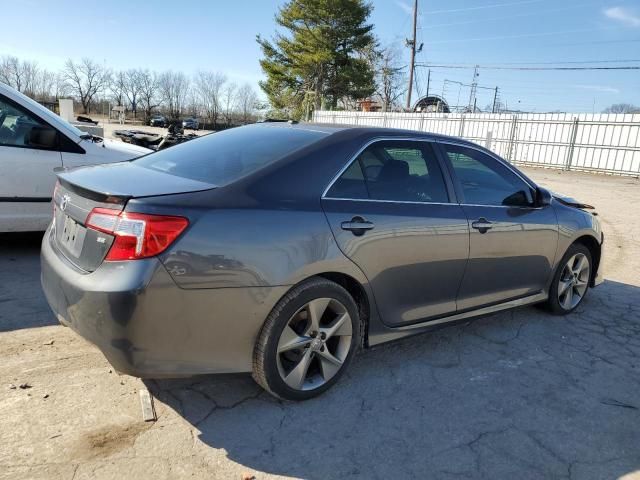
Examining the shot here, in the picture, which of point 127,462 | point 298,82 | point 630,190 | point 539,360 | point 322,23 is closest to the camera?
point 127,462

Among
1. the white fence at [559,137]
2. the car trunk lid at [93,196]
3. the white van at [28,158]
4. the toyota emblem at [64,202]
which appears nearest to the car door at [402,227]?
the car trunk lid at [93,196]

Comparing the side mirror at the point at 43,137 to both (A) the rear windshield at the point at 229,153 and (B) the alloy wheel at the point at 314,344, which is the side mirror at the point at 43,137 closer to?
(A) the rear windshield at the point at 229,153

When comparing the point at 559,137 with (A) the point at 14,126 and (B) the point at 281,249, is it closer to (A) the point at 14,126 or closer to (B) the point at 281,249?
(A) the point at 14,126

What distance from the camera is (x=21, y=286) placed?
14.8ft

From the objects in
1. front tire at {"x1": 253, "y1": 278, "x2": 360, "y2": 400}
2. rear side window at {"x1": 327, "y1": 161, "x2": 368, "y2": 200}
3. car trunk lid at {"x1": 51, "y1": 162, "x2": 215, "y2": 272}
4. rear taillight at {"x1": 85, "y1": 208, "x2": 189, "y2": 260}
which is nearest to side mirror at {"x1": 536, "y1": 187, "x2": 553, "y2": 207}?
rear side window at {"x1": 327, "y1": 161, "x2": 368, "y2": 200}

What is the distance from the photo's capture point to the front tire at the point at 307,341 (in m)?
2.80

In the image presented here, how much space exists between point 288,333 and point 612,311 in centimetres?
373

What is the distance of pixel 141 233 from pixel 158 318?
16.0 inches

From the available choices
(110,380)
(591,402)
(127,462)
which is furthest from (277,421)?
(591,402)

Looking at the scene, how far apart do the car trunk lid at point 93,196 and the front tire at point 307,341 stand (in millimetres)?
793

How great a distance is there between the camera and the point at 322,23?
41.9 m

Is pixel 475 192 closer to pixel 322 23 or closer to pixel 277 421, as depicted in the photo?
pixel 277 421

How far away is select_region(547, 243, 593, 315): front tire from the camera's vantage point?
15.4 feet

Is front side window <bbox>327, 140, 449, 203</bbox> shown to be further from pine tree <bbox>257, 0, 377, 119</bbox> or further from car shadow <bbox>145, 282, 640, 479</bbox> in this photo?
pine tree <bbox>257, 0, 377, 119</bbox>
